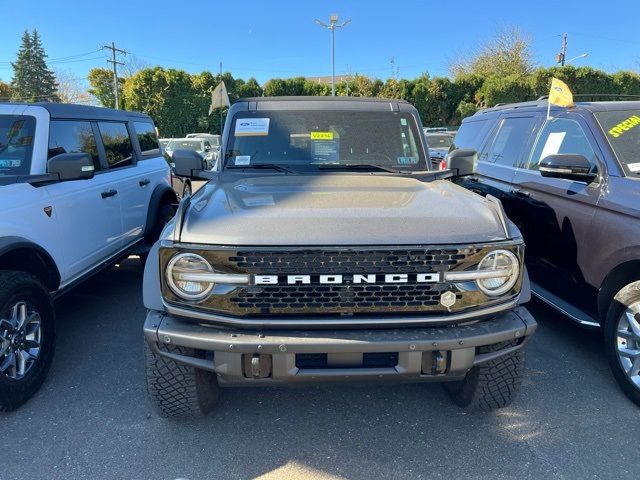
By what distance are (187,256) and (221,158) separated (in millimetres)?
1633

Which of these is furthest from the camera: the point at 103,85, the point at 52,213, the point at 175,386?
the point at 103,85

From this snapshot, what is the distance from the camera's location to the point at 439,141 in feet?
50.0

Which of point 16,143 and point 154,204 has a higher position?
point 16,143

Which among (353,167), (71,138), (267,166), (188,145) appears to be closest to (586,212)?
(353,167)

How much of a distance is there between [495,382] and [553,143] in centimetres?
260

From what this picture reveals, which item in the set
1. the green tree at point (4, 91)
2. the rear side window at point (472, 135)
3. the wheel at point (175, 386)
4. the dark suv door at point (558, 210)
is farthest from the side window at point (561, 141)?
the green tree at point (4, 91)

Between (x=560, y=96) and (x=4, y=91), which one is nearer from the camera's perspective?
(x=560, y=96)

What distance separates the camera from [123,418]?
3.03 m

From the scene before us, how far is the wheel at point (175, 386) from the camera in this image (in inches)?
102

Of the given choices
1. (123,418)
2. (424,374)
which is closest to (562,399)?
(424,374)

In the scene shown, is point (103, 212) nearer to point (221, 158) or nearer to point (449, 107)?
point (221, 158)

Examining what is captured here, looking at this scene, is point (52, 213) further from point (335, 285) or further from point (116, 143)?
point (335, 285)

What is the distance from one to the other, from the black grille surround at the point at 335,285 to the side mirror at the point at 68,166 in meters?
1.87

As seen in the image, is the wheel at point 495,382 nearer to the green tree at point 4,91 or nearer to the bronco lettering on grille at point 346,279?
the bronco lettering on grille at point 346,279
